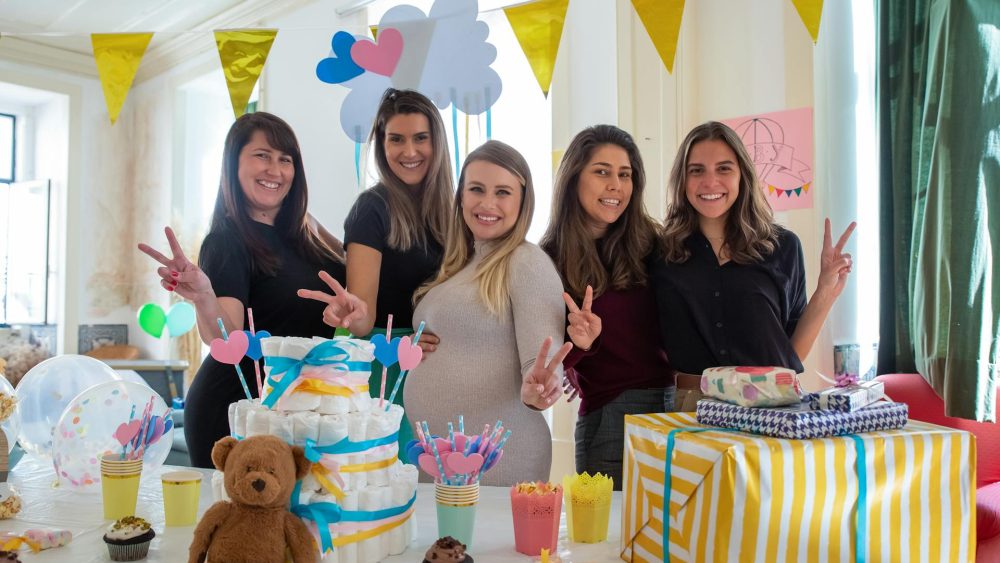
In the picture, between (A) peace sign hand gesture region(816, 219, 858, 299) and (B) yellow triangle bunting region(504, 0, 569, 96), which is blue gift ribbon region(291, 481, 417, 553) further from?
(B) yellow triangle bunting region(504, 0, 569, 96)

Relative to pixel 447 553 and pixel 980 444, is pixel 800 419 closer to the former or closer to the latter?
pixel 447 553

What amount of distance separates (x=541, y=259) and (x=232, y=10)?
523cm

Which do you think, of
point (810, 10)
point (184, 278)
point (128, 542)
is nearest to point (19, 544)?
point (128, 542)

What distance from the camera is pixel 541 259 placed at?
67.6 inches

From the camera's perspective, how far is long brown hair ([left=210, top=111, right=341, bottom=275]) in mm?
2027

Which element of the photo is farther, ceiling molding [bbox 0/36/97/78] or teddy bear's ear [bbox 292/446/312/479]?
ceiling molding [bbox 0/36/97/78]

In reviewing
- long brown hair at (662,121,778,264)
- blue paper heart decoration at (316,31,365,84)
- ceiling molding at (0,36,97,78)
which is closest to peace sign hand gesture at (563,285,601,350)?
long brown hair at (662,121,778,264)

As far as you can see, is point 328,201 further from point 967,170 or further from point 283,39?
point 967,170

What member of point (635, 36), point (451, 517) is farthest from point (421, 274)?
point (635, 36)

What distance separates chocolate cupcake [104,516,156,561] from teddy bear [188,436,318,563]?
0.20 metres

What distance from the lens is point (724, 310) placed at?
188 centimetres

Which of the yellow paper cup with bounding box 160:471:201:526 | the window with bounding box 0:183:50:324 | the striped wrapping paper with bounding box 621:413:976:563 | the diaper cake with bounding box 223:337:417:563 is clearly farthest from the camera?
the window with bounding box 0:183:50:324

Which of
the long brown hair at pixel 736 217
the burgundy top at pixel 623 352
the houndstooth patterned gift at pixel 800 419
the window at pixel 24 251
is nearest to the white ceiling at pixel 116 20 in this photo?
the window at pixel 24 251

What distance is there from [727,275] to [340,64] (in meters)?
1.57
